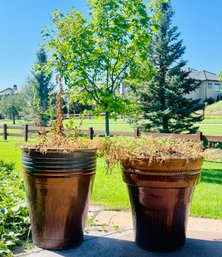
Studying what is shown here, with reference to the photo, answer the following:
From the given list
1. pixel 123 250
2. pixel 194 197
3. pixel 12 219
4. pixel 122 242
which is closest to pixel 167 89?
pixel 194 197

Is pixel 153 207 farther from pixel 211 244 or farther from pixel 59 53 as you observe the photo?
pixel 59 53

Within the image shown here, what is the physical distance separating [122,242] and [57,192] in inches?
28.6

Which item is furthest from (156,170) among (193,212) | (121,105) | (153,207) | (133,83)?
(133,83)

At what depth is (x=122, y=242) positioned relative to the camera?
2.72m

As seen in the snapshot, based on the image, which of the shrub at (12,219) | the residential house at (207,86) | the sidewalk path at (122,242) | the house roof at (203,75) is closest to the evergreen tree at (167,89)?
the shrub at (12,219)

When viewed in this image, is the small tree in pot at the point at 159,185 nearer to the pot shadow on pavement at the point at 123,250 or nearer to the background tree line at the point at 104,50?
the pot shadow on pavement at the point at 123,250

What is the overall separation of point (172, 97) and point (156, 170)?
36.4 feet

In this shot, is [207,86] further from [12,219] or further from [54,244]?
[54,244]

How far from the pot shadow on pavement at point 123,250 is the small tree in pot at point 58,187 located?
3.2 inches

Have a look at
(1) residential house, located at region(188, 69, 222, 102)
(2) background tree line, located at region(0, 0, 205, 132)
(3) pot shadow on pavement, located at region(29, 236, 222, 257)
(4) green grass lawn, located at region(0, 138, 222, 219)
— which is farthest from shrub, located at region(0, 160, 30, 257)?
(1) residential house, located at region(188, 69, 222, 102)

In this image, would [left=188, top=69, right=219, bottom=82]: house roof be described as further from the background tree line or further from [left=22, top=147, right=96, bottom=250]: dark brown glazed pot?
[left=22, top=147, right=96, bottom=250]: dark brown glazed pot

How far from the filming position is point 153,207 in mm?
2482

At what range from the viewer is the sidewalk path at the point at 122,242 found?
2.49 m

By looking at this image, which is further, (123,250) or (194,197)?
(194,197)
